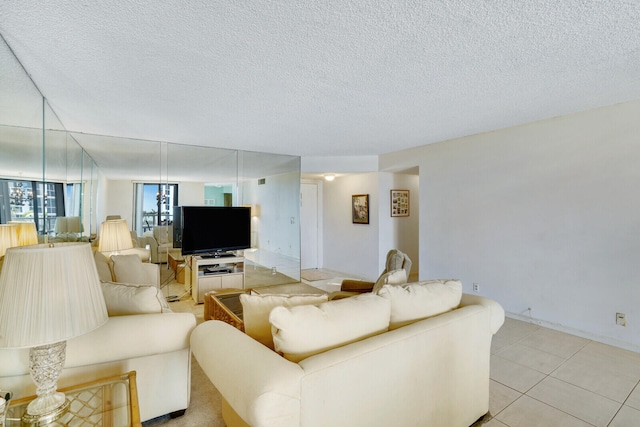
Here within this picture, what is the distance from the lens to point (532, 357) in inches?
106

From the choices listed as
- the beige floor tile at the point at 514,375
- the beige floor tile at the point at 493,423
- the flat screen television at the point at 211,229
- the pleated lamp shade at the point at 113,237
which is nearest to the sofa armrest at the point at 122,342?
the beige floor tile at the point at 493,423

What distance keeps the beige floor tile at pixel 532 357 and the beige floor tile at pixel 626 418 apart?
1.59 feet

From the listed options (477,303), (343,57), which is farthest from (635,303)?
(343,57)

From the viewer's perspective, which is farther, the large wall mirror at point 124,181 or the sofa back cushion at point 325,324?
the large wall mirror at point 124,181

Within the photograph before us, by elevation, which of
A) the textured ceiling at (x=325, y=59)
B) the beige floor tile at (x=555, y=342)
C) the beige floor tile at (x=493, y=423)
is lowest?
the beige floor tile at (x=493, y=423)

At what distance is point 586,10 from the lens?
154 cm

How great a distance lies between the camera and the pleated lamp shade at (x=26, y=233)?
2.07 m

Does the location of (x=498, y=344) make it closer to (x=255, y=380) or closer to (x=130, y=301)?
(x=255, y=380)

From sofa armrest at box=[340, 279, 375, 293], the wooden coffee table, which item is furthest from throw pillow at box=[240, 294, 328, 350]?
sofa armrest at box=[340, 279, 375, 293]

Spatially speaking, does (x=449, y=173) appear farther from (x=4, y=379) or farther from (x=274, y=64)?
(x=4, y=379)

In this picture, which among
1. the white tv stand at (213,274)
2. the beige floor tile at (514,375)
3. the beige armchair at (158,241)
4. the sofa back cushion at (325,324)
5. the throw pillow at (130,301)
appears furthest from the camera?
the beige armchair at (158,241)

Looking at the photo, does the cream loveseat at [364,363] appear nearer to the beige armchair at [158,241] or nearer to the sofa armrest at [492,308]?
the sofa armrest at [492,308]

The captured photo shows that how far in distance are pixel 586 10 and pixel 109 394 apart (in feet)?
10.3

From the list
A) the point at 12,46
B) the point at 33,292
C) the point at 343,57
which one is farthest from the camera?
the point at 343,57
